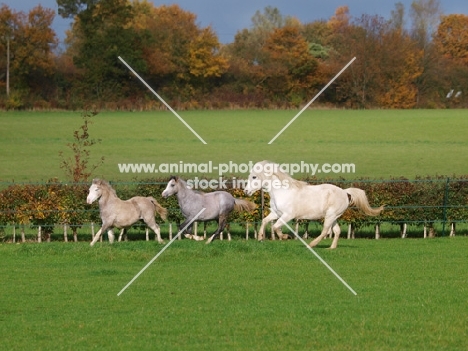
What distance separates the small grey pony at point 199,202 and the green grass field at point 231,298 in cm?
66

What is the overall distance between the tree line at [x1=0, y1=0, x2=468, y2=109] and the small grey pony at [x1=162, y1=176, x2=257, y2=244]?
65.1 m

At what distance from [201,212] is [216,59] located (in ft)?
261

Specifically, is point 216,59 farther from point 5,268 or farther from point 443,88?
point 5,268

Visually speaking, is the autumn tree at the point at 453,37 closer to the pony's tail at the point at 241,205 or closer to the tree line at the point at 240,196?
the tree line at the point at 240,196

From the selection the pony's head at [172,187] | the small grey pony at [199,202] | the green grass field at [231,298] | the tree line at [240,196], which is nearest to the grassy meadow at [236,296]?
the green grass field at [231,298]

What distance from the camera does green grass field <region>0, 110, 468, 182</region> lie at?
43281 millimetres

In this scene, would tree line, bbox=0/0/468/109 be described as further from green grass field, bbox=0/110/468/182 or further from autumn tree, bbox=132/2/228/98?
green grass field, bbox=0/110/468/182

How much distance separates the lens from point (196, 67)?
317ft

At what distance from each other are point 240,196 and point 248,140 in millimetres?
33296

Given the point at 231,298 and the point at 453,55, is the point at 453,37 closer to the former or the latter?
the point at 453,55

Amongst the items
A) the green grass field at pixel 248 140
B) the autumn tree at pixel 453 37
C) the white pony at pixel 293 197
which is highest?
the autumn tree at pixel 453 37

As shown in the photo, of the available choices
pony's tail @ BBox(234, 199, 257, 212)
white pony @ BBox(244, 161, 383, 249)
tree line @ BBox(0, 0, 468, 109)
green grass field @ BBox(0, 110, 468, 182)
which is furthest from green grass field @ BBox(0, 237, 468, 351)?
tree line @ BBox(0, 0, 468, 109)

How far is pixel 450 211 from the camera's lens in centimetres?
2355

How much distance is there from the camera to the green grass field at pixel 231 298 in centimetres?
1086
